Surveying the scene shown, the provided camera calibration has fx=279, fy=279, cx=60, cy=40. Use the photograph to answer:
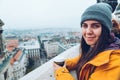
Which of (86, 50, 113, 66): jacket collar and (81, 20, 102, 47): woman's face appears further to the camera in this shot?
(81, 20, 102, 47): woman's face

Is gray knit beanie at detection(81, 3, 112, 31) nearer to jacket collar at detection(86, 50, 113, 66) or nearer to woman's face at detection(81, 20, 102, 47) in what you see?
woman's face at detection(81, 20, 102, 47)

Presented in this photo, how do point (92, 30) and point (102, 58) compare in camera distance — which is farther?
point (92, 30)

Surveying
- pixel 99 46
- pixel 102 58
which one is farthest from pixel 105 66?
pixel 99 46

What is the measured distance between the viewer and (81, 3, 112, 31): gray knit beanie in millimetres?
1215

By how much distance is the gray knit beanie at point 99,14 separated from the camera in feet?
3.99

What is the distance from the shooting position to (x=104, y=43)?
122 cm

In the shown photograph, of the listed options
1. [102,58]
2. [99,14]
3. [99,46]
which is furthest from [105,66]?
[99,14]

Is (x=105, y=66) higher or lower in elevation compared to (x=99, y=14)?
lower

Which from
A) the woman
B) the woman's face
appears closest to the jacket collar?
the woman

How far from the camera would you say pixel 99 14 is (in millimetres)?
1223

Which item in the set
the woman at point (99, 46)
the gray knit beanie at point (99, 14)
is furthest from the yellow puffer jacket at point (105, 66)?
the gray knit beanie at point (99, 14)

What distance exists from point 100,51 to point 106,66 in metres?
0.13

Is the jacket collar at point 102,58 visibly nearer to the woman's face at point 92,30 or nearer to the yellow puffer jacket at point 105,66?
the yellow puffer jacket at point 105,66

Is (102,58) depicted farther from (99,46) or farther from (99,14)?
(99,14)
